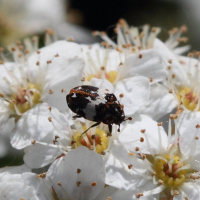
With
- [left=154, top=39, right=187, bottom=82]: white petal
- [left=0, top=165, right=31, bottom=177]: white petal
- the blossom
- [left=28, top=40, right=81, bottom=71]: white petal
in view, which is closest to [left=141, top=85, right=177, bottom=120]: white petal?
[left=154, top=39, right=187, bottom=82]: white petal

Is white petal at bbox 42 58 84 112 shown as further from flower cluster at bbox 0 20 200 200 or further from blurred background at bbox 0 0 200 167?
blurred background at bbox 0 0 200 167

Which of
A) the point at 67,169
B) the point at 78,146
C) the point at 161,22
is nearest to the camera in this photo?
the point at 67,169

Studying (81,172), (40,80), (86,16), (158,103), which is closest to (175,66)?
(158,103)

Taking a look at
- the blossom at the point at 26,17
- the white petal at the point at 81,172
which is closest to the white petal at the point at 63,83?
Result: the white petal at the point at 81,172

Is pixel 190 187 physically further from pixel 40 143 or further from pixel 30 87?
pixel 30 87

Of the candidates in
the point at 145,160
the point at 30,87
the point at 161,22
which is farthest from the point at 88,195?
the point at 161,22

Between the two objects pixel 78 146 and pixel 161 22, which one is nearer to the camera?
pixel 78 146

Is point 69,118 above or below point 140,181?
above
